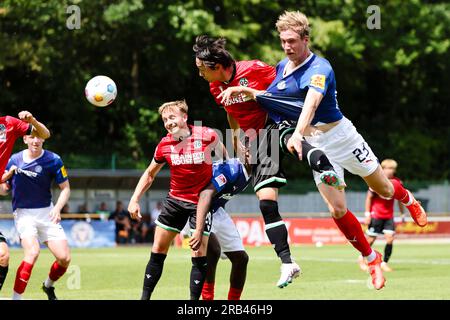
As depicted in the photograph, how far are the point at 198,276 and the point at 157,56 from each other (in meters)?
29.2

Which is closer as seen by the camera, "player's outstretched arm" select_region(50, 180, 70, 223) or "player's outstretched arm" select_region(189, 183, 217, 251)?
"player's outstretched arm" select_region(189, 183, 217, 251)

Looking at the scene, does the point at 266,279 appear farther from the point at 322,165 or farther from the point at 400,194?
the point at 322,165

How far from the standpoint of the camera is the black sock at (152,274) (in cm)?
1045

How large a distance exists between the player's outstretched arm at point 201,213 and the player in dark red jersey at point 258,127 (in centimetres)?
63

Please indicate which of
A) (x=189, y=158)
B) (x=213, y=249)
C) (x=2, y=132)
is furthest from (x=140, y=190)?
(x=2, y=132)

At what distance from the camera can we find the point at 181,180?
35.0ft

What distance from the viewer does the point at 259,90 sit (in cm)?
995

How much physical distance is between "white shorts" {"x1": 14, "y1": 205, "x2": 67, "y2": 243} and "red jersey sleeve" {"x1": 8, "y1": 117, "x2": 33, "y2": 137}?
5.72ft

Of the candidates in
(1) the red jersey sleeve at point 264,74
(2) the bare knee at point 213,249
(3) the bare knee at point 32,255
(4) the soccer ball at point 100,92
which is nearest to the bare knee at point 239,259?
(2) the bare knee at point 213,249

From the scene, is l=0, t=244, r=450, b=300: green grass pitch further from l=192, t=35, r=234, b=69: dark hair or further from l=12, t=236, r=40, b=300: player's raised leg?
l=192, t=35, r=234, b=69: dark hair

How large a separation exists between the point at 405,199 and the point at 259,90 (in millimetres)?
2584

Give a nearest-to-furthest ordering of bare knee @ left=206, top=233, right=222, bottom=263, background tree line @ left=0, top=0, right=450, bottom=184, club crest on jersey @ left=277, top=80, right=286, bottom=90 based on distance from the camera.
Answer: club crest on jersey @ left=277, top=80, right=286, bottom=90 < bare knee @ left=206, top=233, right=222, bottom=263 < background tree line @ left=0, top=0, right=450, bottom=184

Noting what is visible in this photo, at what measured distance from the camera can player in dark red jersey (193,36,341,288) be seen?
9.61m

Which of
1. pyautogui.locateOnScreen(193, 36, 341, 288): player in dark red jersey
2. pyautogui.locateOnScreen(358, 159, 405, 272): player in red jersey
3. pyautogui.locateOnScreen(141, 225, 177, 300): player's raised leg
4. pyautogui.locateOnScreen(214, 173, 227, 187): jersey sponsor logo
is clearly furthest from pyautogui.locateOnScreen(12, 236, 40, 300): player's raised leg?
pyautogui.locateOnScreen(358, 159, 405, 272): player in red jersey
